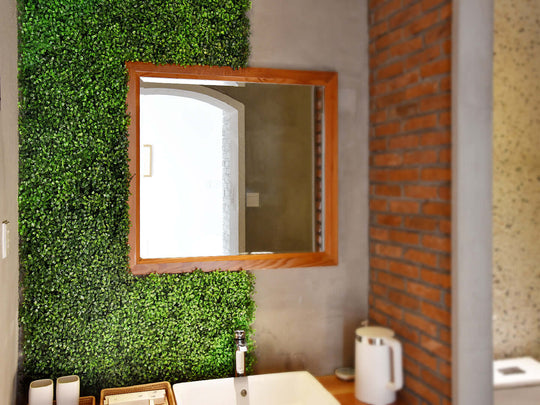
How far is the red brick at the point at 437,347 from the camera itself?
165 centimetres

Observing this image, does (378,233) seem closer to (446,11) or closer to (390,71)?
(390,71)

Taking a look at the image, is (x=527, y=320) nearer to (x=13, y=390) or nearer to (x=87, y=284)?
(x=87, y=284)

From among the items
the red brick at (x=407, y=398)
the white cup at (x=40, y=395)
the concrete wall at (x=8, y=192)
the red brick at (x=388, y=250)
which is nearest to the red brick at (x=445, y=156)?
the red brick at (x=388, y=250)

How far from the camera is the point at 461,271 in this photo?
1580 mm

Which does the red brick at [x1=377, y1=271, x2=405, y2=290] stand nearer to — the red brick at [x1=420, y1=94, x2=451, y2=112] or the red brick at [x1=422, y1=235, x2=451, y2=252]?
the red brick at [x1=422, y1=235, x2=451, y2=252]

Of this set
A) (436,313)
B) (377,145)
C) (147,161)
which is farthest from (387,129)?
(147,161)

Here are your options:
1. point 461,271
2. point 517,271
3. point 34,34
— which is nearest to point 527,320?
point 517,271

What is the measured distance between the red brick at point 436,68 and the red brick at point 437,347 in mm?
931

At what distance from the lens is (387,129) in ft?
6.62

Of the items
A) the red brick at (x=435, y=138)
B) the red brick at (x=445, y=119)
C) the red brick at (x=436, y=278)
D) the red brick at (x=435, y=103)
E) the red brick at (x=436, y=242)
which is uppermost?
the red brick at (x=435, y=103)

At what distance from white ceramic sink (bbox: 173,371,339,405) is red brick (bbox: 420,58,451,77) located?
1220 mm

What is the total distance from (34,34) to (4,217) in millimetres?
705

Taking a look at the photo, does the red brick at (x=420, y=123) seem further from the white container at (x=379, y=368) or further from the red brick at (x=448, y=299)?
the white container at (x=379, y=368)

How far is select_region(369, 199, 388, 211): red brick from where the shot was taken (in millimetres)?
2041
